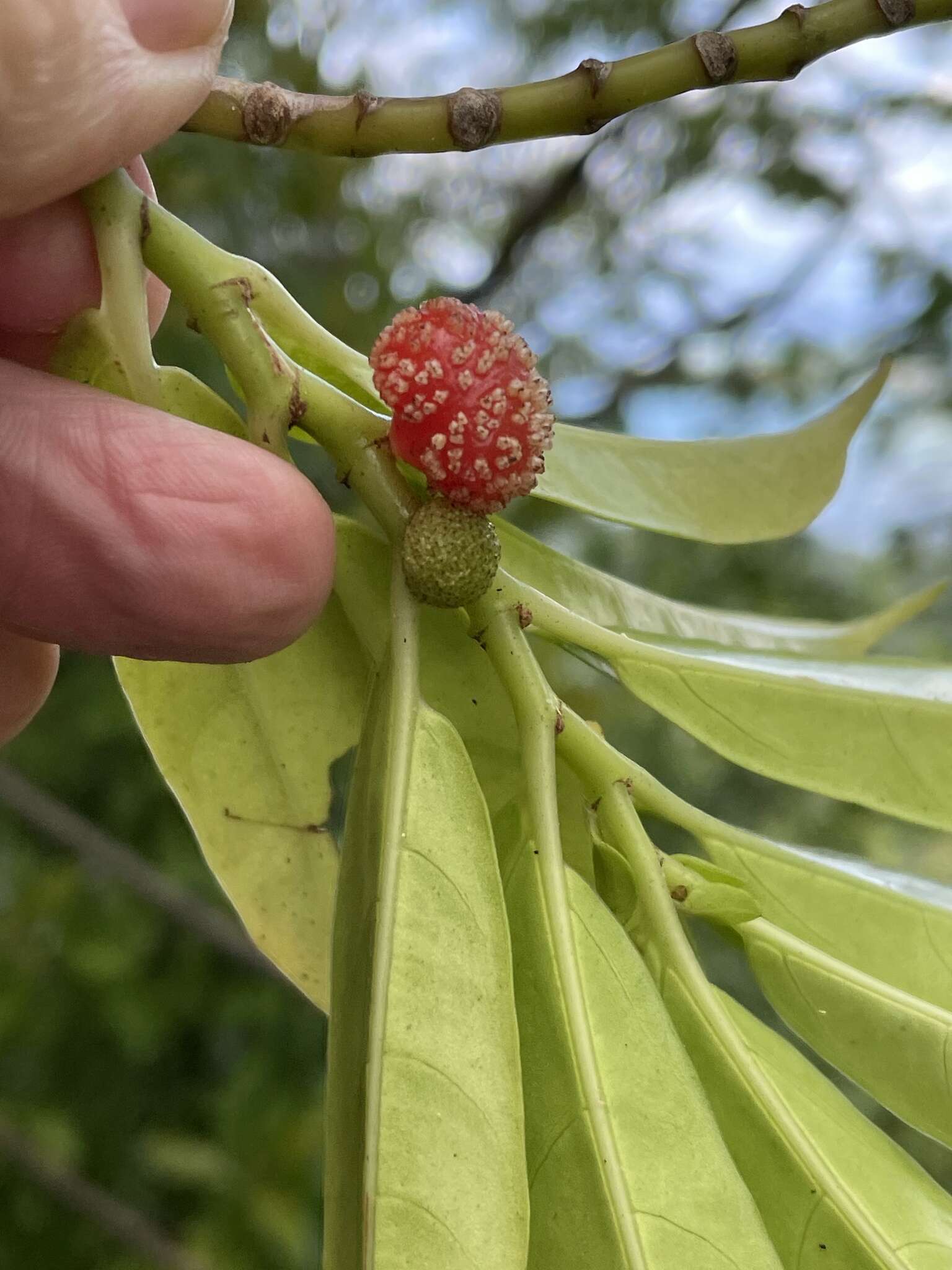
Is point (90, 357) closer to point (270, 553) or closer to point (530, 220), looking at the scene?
point (270, 553)

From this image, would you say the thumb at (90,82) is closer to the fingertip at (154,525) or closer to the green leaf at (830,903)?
the fingertip at (154,525)

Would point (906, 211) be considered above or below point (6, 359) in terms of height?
above

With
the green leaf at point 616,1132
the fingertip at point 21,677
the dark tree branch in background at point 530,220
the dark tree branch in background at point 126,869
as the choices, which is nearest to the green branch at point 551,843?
the green leaf at point 616,1132

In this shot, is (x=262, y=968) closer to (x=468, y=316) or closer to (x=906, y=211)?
(x=468, y=316)

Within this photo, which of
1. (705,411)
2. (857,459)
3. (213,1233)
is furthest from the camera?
(857,459)

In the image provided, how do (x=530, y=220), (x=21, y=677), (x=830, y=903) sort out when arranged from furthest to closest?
(x=530, y=220), (x=21, y=677), (x=830, y=903)

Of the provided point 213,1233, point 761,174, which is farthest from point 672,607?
point 761,174

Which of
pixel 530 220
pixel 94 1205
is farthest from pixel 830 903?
pixel 530 220
